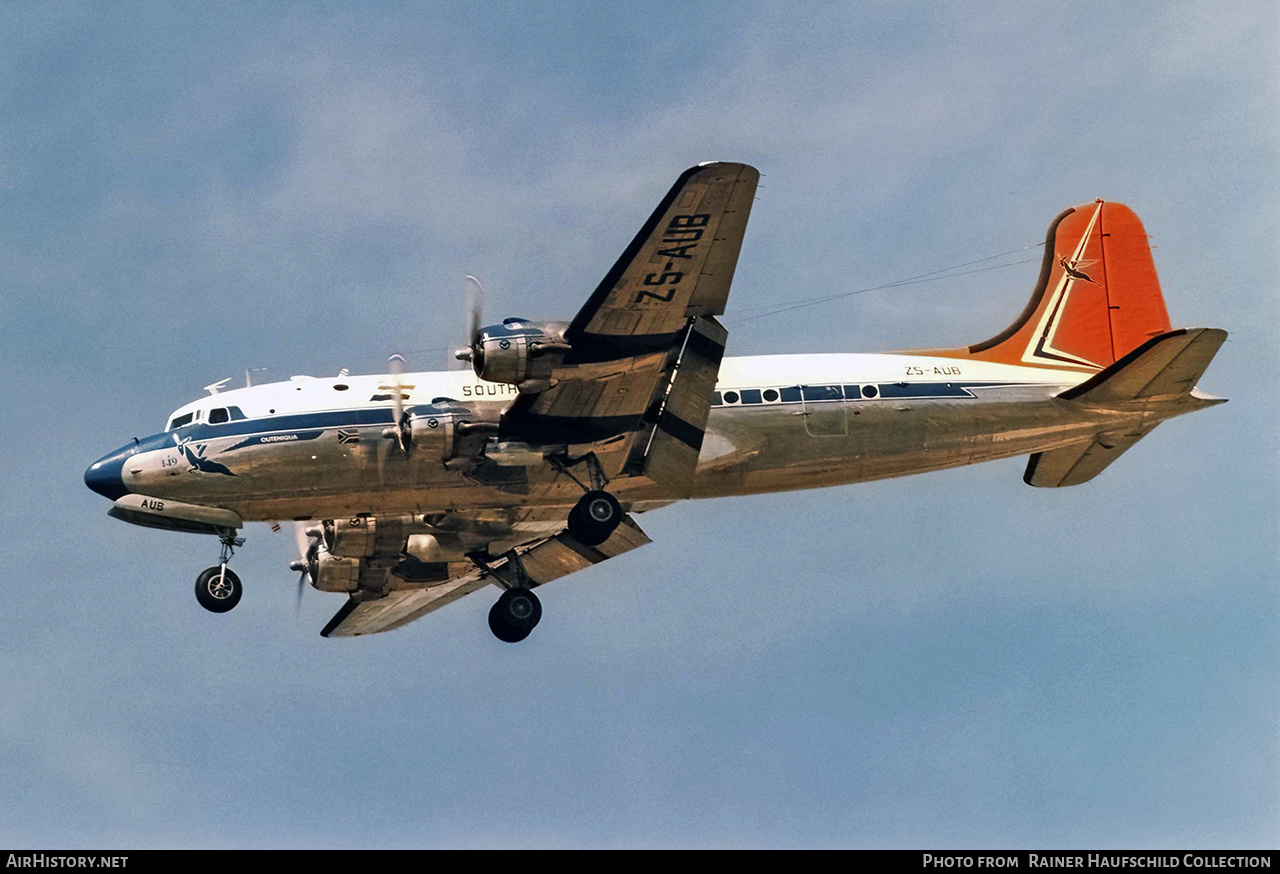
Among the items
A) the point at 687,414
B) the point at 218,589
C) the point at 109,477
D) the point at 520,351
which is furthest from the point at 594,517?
the point at 109,477

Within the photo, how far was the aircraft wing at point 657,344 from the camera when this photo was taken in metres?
26.0

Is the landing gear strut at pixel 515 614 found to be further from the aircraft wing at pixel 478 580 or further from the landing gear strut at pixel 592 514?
the landing gear strut at pixel 592 514

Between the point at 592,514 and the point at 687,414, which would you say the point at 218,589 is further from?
the point at 687,414

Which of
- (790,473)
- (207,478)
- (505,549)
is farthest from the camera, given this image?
(505,549)

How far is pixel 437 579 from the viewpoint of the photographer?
111 feet

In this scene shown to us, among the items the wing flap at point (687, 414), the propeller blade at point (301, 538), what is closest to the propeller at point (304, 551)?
the propeller blade at point (301, 538)

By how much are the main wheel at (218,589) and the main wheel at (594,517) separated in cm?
575

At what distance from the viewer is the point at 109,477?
28.1 meters

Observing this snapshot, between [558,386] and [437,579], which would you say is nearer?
[558,386]
